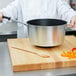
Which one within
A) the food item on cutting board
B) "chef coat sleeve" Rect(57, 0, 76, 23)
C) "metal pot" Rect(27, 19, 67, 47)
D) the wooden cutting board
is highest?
"chef coat sleeve" Rect(57, 0, 76, 23)

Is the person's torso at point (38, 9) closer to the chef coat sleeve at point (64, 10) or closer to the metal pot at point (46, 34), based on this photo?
the chef coat sleeve at point (64, 10)

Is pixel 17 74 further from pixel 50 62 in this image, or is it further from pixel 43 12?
pixel 43 12

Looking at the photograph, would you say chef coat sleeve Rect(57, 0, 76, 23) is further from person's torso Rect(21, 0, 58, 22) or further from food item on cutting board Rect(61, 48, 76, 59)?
food item on cutting board Rect(61, 48, 76, 59)

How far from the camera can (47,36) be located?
33.8 inches

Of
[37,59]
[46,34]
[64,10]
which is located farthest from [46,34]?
[64,10]

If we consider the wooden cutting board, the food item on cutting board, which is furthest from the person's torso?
the food item on cutting board

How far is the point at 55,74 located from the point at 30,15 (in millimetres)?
683

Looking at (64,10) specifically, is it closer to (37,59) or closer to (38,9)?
(38,9)

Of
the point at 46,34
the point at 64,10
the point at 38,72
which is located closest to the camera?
the point at 38,72

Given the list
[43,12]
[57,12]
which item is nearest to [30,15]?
[43,12]

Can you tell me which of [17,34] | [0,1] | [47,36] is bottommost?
[17,34]

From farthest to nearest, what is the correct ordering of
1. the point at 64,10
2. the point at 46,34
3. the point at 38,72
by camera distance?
the point at 64,10, the point at 46,34, the point at 38,72

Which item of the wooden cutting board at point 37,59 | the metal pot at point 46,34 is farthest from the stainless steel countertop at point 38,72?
the metal pot at point 46,34

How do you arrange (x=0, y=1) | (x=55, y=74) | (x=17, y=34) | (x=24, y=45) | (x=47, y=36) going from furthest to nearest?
1. (x=0, y=1)
2. (x=17, y=34)
3. (x=24, y=45)
4. (x=47, y=36)
5. (x=55, y=74)
